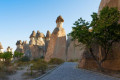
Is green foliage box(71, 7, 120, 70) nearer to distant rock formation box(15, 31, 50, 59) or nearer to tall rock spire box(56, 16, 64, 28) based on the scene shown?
tall rock spire box(56, 16, 64, 28)

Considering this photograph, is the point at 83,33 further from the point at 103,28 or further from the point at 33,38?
the point at 33,38

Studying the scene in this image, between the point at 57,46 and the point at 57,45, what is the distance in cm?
31

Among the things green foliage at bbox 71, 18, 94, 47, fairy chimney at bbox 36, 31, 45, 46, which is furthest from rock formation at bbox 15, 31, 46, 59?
green foliage at bbox 71, 18, 94, 47

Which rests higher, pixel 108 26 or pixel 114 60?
pixel 108 26

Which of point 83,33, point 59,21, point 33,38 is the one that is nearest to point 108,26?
point 83,33

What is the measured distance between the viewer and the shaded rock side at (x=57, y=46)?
34306 mm

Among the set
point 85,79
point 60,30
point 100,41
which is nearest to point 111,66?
point 100,41

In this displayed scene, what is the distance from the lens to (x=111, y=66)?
1242 centimetres

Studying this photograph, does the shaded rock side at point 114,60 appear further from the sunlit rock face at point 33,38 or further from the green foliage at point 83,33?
the sunlit rock face at point 33,38

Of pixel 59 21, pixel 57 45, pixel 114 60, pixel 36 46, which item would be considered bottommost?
pixel 114 60

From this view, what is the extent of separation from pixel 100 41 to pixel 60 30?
85.9ft

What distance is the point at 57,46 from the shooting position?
34969 millimetres

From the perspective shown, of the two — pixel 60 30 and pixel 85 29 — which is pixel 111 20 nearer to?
pixel 85 29

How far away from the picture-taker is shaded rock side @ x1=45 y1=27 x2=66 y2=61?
3431cm
